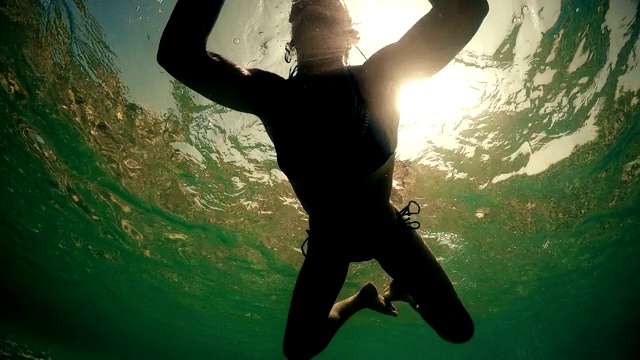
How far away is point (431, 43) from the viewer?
8.87 ft

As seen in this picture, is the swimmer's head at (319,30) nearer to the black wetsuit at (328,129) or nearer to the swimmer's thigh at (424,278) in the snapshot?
the black wetsuit at (328,129)

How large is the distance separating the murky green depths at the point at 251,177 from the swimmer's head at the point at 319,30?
4.63 ft

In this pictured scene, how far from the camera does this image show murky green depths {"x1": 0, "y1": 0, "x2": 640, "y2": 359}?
27.1 ft

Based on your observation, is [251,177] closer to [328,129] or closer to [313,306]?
[313,306]

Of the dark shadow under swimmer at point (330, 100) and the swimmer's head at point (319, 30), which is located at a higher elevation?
the swimmer's head at point (319, 30)

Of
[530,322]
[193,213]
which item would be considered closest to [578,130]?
[193,213]

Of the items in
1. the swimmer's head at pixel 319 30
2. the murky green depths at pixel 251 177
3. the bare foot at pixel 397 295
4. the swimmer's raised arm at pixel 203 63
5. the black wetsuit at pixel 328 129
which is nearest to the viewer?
the swimmer's raised arm at pixel 203 63

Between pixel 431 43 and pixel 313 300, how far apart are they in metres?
2.84

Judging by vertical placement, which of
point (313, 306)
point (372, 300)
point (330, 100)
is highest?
point (330, 100)

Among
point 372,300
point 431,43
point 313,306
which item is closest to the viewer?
point 431,43

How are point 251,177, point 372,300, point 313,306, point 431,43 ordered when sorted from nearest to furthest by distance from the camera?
1. point 431,43
2. point 313,306
3. point 372,300
4. point 251,177

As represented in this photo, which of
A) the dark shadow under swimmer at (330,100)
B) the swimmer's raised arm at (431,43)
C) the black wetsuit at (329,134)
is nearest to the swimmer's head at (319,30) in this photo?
the dark shadow under swimmer at (330,100)

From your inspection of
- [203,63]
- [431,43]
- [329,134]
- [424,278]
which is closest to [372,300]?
[424,278]

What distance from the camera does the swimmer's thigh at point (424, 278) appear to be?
391 centimetres
